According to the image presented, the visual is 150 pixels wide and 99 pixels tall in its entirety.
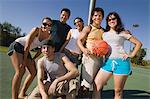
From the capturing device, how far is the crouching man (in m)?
4.39

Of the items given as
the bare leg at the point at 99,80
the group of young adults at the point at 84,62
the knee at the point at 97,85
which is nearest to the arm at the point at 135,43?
the group of young adults at the point at 84,62

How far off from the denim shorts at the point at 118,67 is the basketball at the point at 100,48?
0.17m

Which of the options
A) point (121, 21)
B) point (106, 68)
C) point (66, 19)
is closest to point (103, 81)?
point (106, 68)

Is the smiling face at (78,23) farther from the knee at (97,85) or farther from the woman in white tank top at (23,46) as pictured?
the knee at (97,85)

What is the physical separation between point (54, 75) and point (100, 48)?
82 centimetres

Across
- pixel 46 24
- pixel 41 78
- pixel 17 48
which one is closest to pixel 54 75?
pixel 41 78

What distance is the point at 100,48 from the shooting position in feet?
15.0

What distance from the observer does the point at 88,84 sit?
475 centimetres

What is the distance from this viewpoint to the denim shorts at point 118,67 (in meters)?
4.50

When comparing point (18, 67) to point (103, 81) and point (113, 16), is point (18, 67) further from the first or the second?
point (113, 16)

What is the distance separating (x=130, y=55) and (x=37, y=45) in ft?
5.06

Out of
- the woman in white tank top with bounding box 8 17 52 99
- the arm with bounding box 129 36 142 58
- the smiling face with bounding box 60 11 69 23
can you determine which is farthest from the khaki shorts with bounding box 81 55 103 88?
the smiling face with bounding box 60 11 69 23

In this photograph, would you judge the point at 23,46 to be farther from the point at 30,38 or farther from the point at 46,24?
the point at 46,24

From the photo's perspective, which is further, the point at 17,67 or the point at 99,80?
the point at 17,67
